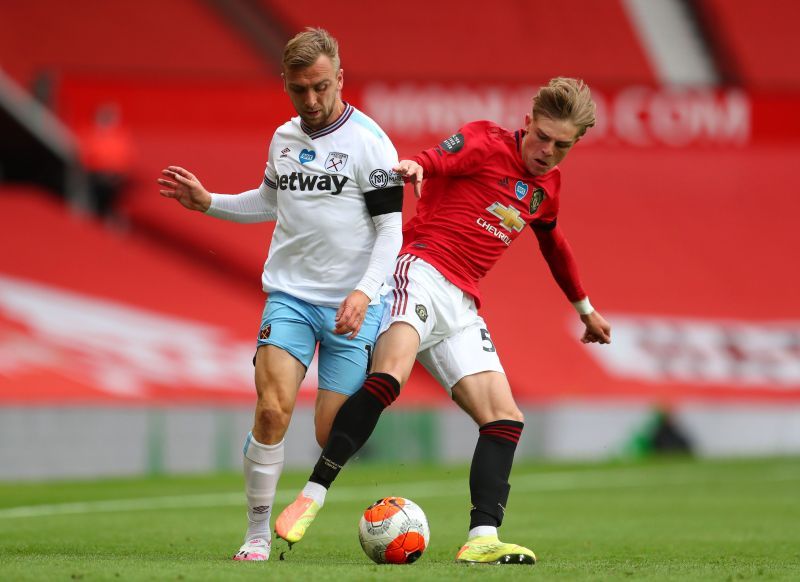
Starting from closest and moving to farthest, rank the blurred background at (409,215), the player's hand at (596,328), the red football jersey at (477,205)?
1. the red football jersey at (477,205)
2. the player's hand at (596,328)
3. the blurred background at (409,215)

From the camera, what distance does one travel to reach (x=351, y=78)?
21.7m

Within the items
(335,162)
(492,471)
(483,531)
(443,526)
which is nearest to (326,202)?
(335,162)

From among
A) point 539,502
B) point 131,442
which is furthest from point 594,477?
point 131,442

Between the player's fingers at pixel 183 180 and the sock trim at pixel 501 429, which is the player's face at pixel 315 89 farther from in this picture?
the sock trim at pixel 501 429

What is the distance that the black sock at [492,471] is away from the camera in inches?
244

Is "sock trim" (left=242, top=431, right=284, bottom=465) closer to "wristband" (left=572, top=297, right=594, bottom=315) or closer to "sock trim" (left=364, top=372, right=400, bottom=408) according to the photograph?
"sock trim" (left=364, top=372, right=400, bottom=408)

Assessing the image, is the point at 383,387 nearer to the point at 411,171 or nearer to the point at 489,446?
the point at 489,446

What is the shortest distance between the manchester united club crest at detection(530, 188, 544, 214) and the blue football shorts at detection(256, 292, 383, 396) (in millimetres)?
→ 861

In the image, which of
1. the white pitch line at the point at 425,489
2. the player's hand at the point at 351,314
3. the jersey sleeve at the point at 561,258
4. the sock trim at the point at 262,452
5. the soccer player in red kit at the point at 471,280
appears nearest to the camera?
the player's hand at the point at 351,314

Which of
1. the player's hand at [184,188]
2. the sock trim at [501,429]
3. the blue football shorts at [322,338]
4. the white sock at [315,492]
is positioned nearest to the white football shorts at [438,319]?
the blue football shorts at [322,338]

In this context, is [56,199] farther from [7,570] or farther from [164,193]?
[7,570]

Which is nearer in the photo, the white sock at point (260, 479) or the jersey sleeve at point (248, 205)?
the white sock at point (260, 479)

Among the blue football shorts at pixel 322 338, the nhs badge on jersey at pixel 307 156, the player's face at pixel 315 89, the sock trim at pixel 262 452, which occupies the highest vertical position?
the player's face at pixel 315 89

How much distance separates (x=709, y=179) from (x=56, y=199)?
33.1 ft
